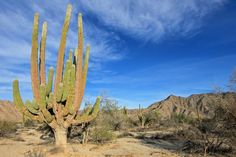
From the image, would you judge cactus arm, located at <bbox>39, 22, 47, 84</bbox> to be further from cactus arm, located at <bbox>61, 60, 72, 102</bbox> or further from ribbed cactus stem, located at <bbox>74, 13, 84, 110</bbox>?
ribbed cactus stem, located at <bbox>74, 13, 84, 110</bbox>

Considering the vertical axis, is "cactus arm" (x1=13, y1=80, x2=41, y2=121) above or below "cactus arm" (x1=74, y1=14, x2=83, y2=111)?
below

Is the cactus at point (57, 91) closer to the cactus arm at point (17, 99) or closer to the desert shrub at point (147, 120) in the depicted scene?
the cactus arm at point (17, 99)

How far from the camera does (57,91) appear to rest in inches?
483

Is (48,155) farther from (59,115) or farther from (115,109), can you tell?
(115,109)

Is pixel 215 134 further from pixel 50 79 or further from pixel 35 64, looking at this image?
pixel 35 64

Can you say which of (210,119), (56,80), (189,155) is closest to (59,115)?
(56,80)

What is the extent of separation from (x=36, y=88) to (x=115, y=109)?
51.9 ft

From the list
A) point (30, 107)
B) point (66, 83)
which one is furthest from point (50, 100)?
point (66, 83)

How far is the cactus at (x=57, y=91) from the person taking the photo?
1225cm

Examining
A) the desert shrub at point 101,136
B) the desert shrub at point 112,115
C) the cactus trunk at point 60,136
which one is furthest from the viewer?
the desert shrub at point 112,115

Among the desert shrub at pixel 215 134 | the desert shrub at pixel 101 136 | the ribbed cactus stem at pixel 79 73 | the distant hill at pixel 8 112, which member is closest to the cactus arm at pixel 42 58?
the ribbed cactus stem at pixel 79 73

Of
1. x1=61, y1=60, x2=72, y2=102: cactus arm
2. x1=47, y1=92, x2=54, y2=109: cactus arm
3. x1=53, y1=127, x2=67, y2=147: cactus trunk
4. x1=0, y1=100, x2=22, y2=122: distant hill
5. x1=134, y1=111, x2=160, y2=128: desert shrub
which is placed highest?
x1=0, y1=100, x2=22, y2=122: distant hill

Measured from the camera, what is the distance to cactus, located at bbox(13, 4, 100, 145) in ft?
40.2

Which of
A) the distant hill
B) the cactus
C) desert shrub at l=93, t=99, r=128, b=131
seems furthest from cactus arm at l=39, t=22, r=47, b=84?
the distant hill
